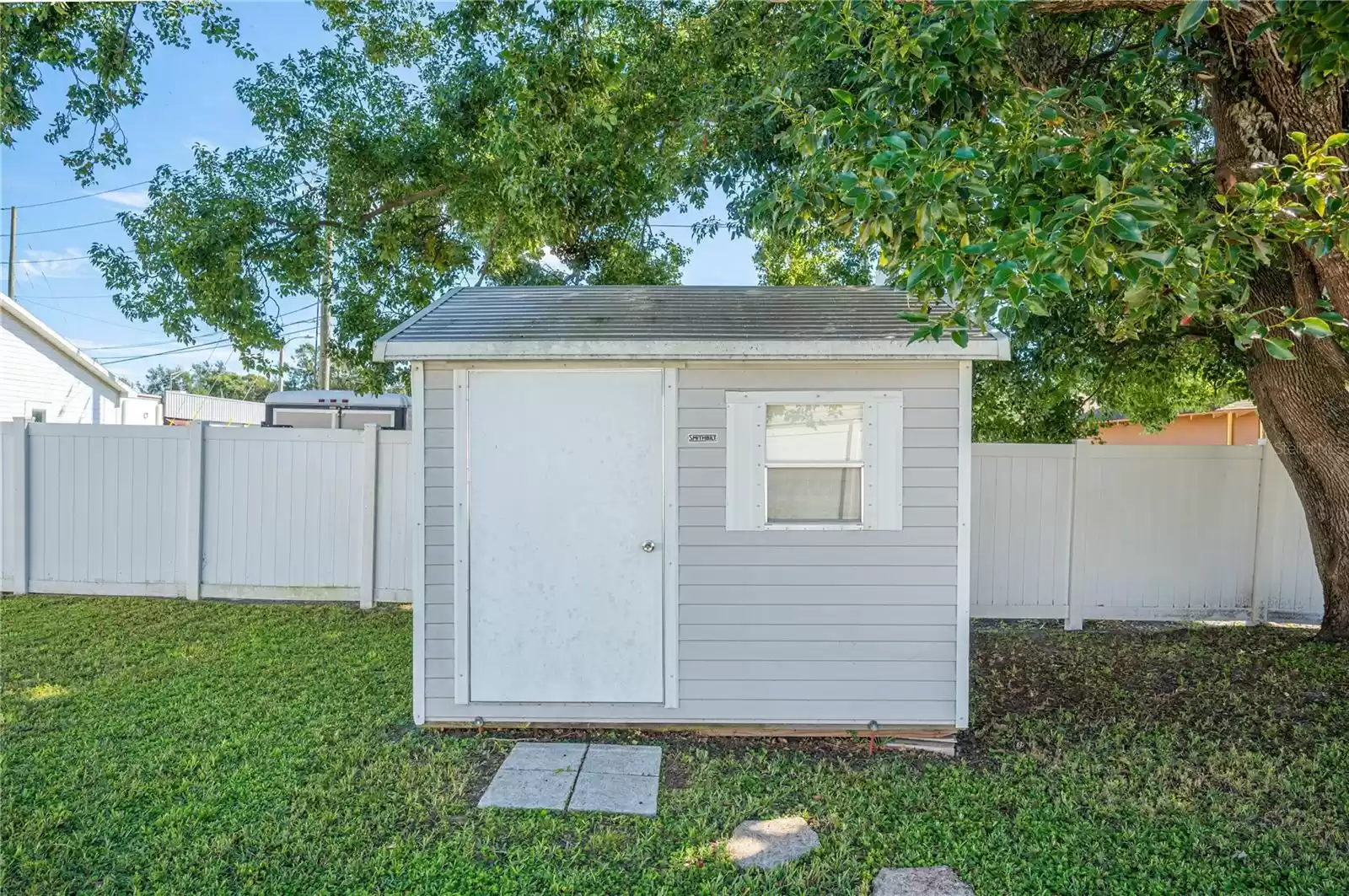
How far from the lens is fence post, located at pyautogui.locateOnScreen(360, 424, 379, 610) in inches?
244

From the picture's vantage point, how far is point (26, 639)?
5.02m

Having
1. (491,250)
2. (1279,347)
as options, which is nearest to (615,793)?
(1279,347)

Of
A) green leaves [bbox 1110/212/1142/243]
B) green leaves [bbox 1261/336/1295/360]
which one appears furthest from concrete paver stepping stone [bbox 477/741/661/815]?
green leaves [bbox 1261/336/1295/360]

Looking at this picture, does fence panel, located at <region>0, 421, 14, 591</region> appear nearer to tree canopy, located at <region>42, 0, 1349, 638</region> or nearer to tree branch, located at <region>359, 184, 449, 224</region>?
tree canopy, located at <region>42, 0, 1349, 638</region>

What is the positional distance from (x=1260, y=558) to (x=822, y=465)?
4.71 m

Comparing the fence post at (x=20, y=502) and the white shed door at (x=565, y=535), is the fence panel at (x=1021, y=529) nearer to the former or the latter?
the white shed door at (x=565, y=535)

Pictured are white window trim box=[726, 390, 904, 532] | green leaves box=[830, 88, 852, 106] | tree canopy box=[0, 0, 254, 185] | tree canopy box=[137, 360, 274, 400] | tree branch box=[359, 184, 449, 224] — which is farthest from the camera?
tree canopy box=[137, 360, 274, 400]

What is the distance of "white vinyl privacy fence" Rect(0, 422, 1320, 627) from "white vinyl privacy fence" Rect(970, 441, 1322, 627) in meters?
0.02

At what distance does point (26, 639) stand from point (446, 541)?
3780 millimetres

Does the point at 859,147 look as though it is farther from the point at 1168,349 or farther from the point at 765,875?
the point at 1168,349

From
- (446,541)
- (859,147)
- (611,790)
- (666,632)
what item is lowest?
(611,790)

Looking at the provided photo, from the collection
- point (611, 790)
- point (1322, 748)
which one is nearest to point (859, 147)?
point (611, 790)

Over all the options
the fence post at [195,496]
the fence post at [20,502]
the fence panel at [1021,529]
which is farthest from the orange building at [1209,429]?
the fence post at [20,502]

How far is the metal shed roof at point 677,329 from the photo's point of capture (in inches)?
137
